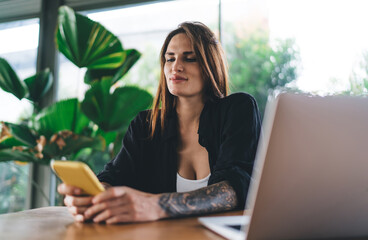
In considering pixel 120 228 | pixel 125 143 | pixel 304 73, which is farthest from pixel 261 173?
pixel 304 73

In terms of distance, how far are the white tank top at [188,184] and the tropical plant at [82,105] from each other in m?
1.15

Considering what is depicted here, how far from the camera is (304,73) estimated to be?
308 cm

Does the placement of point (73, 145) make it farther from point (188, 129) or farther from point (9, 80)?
point (188, 129)

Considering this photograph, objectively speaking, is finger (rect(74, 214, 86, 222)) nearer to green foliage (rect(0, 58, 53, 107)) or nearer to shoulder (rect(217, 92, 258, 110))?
shoulder (rect(217, 92, 258, 110))

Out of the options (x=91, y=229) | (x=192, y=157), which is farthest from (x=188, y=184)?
(x=91, y=229)

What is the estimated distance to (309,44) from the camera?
120 inches

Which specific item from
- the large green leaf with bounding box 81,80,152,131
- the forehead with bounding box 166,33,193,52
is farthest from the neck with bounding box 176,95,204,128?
the large green leaf with bounding box 81,80,152,131

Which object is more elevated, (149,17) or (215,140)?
(149,17)

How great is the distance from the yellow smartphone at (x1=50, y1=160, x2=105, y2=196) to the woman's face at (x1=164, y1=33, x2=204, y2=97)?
889mm

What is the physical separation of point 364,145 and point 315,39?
2.64 meters

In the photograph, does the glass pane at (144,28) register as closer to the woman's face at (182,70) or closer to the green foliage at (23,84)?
the green foliage at (23,84)

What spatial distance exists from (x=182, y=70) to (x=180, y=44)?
0.47ft

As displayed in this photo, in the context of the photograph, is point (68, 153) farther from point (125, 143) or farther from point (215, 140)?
point (215, 140)

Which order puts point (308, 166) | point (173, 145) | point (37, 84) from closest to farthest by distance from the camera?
point (308, 166) → point (173, 145) → point (37, 84)
